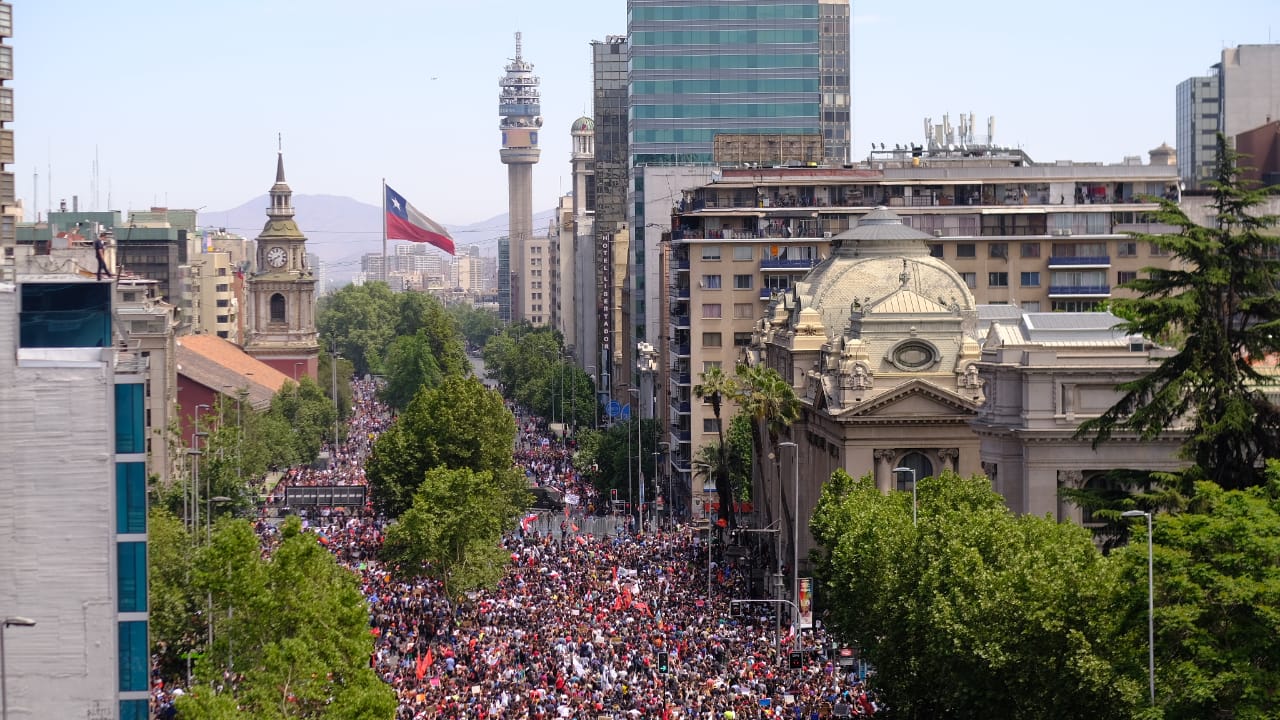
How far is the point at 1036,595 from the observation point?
49.6 metres

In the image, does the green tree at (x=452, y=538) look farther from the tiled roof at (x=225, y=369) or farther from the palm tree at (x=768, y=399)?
the tiled roof at (x=225, y=369)

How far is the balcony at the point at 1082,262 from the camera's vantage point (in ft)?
391

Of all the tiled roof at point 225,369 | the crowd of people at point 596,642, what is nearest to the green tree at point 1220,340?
the crowd of people at point 596,642

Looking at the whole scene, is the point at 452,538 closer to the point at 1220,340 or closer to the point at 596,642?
the point at 596,642

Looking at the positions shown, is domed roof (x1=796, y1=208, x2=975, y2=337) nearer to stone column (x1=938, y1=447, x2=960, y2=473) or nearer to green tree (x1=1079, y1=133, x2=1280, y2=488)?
stone column (x1=938, y1=447, x2=960, y2=473)

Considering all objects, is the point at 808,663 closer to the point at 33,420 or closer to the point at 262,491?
the point at 33,420

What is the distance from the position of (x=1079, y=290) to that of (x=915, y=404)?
30652 mm

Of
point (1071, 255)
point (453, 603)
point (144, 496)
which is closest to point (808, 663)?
point (453, 603)

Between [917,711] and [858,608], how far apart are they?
643 cm

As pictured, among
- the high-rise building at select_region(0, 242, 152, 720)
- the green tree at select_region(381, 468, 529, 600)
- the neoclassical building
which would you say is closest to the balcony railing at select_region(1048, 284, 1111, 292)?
the neoclassical building

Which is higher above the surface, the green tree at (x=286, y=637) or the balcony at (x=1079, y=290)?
the balcony at (x=1079, y=290)

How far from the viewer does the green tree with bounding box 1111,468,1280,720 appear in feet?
139

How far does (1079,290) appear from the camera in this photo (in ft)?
392

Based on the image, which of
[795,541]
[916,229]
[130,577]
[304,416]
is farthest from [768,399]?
[304,416]
